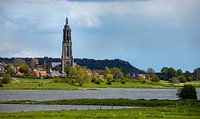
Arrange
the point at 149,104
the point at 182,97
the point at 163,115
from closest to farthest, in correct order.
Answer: the point at 163,115 < the point at 149,104 < the point at 182,97

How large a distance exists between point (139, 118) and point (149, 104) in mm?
46248

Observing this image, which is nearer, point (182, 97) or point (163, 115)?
point (163, 115)

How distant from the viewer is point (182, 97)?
114 m

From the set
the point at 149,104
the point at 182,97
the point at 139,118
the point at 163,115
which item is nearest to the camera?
the point at 139,118

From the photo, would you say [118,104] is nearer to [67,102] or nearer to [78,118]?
[67,102]

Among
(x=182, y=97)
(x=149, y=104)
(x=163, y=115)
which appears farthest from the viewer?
(x=182, y=97)

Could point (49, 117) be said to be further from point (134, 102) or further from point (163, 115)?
point (134, 102)

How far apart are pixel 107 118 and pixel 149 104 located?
46.6 metres

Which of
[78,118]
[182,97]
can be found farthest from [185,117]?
[182,97]

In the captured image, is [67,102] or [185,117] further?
[67,102]

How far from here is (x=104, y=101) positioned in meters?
114

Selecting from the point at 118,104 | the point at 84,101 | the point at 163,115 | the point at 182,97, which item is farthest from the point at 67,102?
the point at 163,115

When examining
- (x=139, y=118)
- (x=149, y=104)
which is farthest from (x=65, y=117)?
(x=149, y=104)

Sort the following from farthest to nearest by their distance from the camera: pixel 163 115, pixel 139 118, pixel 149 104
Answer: pixel 149 104 → pixel 163 115 → pixel 139 118
